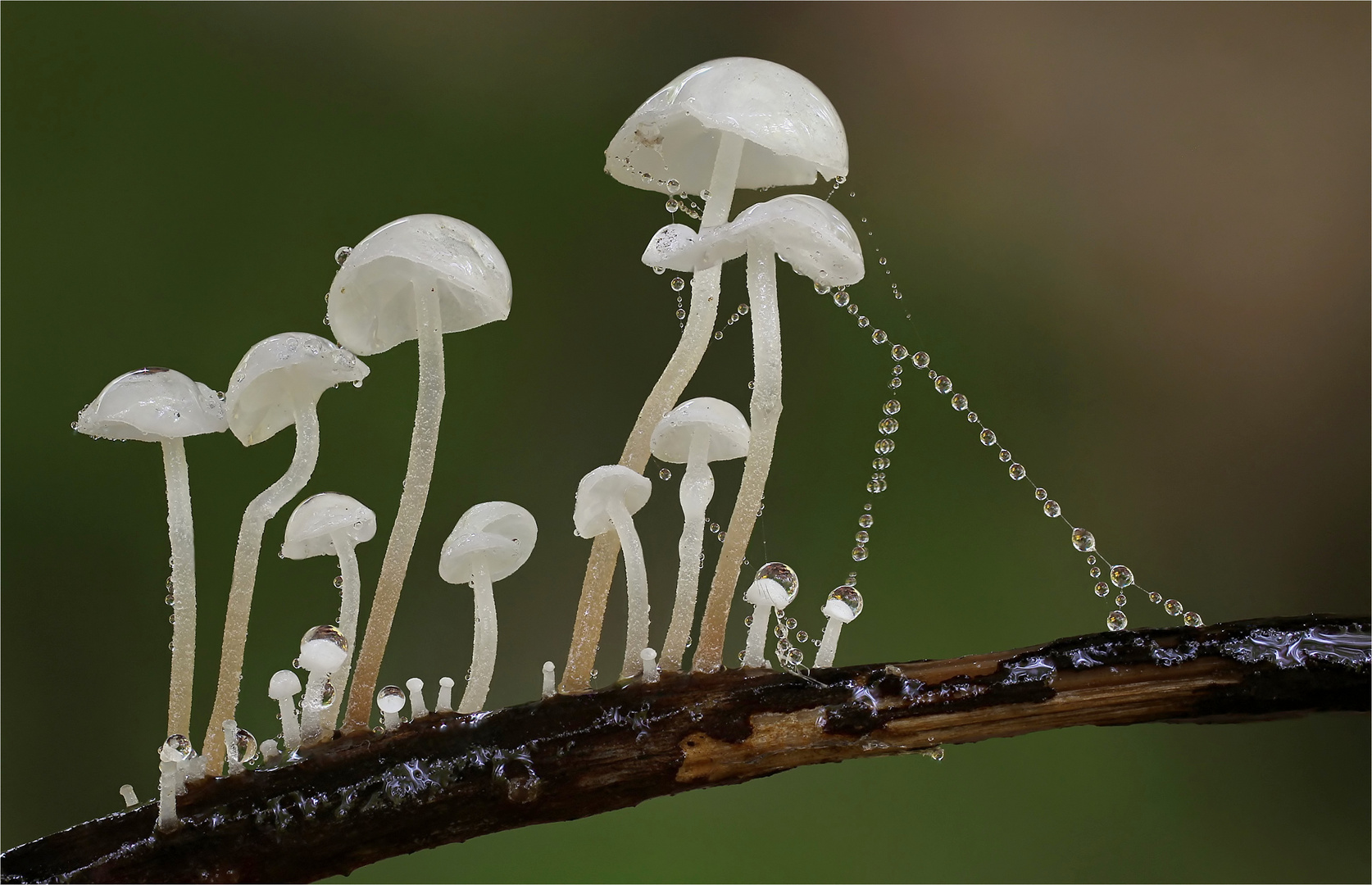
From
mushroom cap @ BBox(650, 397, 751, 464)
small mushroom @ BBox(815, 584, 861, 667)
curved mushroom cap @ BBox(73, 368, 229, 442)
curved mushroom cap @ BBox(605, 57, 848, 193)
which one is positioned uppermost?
curved mushroom cap @ BBox(605, 57, 848, 193)

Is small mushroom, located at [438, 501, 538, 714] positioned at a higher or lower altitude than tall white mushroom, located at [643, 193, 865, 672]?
lower

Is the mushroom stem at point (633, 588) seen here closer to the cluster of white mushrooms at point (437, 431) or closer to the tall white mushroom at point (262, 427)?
the cluster of white mushrooms at point (437, 431)

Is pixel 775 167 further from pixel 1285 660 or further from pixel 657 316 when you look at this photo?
pixel 657 316

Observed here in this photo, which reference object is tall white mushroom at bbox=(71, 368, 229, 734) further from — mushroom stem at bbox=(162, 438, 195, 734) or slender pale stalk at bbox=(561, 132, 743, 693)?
slender pale stalk at bbox=(561, 132, 743, 693)

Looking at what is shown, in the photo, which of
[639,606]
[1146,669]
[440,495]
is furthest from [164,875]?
→ [440,495]

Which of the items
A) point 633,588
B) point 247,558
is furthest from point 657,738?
point 247,558

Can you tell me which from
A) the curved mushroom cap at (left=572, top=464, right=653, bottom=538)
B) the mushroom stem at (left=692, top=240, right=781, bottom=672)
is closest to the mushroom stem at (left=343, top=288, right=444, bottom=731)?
the curved mushroom cap at (left=572, top=464, right=653, bottom=538)

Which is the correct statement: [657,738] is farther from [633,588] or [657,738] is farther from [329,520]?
[329,520]
